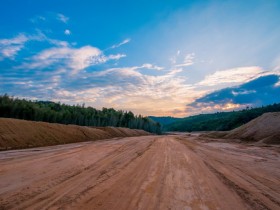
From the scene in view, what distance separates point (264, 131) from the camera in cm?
3884

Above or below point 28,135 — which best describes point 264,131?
above

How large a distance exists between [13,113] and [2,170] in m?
68.9

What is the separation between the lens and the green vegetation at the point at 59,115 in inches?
2884

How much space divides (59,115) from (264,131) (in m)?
70.9

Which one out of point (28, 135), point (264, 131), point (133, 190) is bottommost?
point (133, 190)

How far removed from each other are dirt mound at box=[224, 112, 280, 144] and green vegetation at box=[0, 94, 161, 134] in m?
60.0

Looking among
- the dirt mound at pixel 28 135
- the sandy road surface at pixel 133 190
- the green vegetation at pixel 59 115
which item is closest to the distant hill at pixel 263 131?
the sandy road surface at pixel 133 190

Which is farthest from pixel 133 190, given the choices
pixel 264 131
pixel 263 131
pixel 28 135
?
pixel 263 131

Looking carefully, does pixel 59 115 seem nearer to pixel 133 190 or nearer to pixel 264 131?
pixel 264 131

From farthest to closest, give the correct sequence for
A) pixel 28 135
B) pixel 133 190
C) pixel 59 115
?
1. pixel 59 115
2. pixel 28 135
3. pixel 133 190

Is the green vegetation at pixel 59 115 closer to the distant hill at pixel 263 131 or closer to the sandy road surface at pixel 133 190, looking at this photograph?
the distant hill at pixel 263 131

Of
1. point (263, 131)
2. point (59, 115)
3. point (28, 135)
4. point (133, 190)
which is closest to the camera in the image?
point (133, 190)

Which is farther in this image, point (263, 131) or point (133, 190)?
point (263, 131)

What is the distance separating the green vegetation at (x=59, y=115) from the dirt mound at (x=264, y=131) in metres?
60.0
